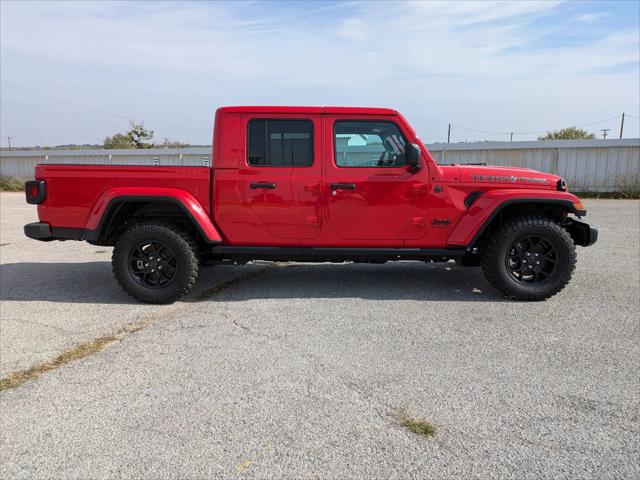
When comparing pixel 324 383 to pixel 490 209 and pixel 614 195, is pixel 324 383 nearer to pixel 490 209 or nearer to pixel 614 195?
pixel 490 209

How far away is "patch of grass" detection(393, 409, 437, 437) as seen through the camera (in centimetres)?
252

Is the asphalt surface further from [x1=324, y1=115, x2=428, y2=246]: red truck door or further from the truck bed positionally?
the truck bed

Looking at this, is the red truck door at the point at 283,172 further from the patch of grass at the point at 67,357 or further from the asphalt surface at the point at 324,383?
the patch of grass at the point at 67,357

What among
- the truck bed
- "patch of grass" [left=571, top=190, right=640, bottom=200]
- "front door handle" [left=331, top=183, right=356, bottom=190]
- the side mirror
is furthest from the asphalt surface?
"patch of grass" [left=571, top=190, right=640, bottom=200]

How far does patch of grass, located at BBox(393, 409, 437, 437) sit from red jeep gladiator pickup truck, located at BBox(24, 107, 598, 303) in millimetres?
2460

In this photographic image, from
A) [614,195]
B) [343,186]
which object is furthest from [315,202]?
[614,195]

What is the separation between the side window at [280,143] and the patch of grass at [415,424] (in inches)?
115

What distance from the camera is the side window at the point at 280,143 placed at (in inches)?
195

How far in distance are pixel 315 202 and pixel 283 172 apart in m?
0.45

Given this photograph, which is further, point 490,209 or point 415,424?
point 490,209

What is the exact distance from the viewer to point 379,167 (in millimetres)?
4945

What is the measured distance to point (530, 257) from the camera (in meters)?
5.02

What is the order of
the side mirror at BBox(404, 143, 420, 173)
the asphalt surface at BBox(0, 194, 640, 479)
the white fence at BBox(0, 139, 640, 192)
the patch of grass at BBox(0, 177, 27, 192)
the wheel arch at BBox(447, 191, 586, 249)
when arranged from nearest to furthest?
the asphalt surface at BBox(0, 194, 640, 479) < the side mirror at BBox(404, 143, 420, 173) < the wheel arch at BBox(447, 191, 586, 249) < the white fence at BBox(0, 139, 640, 192) < the patch of grass at BBox(0, 177, 27, 192)

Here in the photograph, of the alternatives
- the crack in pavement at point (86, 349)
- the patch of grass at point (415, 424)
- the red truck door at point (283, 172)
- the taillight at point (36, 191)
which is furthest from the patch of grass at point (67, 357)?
the patch of grass at point (415, 424)
